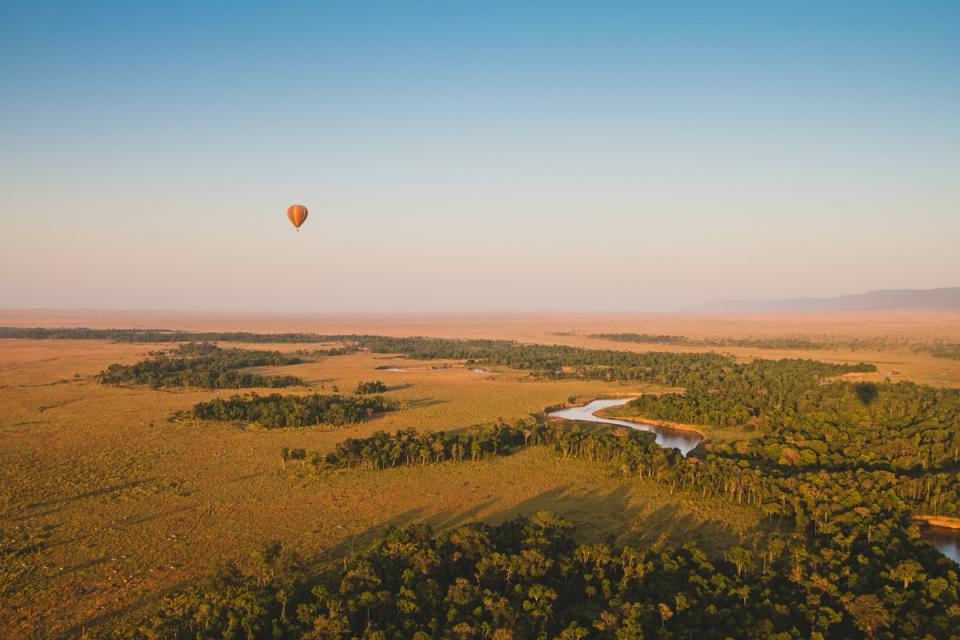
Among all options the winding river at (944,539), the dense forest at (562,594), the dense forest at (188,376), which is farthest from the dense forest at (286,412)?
the winding river at (944,539)

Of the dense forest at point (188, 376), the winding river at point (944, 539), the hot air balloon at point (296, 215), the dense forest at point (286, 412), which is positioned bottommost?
the winding river at point (944, 539)

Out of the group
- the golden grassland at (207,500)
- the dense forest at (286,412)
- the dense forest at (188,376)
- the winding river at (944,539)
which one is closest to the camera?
the golden grassland at (207,500)

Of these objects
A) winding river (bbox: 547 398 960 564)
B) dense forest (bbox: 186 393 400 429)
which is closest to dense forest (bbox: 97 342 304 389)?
dense forest (bbox: 186 393 400 429)

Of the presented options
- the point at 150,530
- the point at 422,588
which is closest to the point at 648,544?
the point at 422,588

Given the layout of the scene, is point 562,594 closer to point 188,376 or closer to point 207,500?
point 207,500

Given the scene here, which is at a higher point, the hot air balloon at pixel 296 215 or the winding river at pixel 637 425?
the hot air balloon at pixel 296 215

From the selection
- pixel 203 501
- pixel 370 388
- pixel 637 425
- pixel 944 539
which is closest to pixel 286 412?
pixel 370 388

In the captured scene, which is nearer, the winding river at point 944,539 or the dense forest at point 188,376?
the winding river at point 944,539

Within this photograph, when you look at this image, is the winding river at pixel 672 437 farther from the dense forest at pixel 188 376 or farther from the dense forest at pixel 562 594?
the dense forest at pixel 188 376
